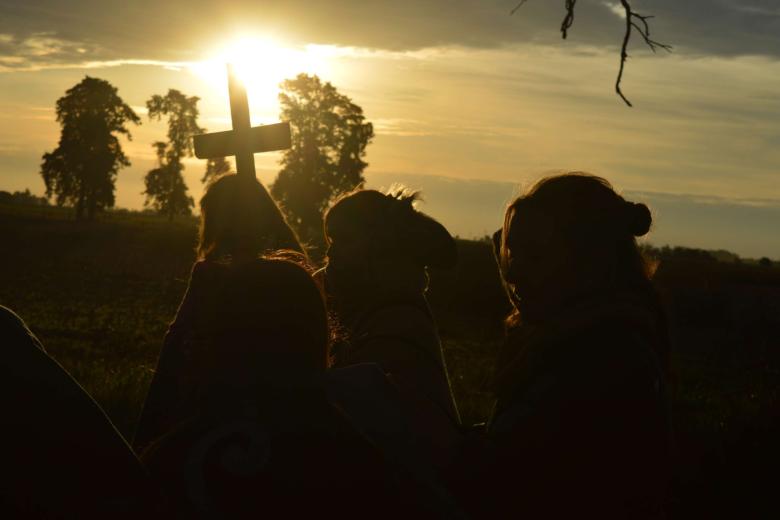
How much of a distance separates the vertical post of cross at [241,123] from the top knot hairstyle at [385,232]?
1.19 m

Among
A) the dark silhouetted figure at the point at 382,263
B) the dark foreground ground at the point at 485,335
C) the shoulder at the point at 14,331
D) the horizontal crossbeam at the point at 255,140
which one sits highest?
the horizontal crossbeam at the point at 255,140

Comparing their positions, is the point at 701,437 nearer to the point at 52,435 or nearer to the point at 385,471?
the point at 385,471

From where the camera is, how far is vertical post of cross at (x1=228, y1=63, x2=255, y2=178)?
498 cm

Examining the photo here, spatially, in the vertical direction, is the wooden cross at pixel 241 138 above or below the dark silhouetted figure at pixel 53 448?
above

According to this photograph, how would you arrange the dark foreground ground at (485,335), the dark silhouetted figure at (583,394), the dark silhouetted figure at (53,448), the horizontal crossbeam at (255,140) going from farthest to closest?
the dark foreground ground at (485,335) → the horizontal crossbeam at (255,140) → the dark silhouetted figure at (583,394) → the dark silhouetted figure at (53,448)

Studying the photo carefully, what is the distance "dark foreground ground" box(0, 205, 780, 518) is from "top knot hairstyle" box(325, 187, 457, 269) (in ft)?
3.35

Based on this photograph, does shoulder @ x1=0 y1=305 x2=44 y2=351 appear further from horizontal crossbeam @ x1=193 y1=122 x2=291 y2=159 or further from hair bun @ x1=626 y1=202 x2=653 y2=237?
horizontal crossbeam @ x1=193 y1=122 x2=291 y2=159

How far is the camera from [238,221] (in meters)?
4.79

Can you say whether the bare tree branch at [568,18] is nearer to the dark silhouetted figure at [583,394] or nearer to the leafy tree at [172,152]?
the dark silhouetted figure at [583,394]

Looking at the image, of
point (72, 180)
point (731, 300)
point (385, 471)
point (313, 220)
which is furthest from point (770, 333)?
point (72, 180)

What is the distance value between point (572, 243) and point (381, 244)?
131 centimetres

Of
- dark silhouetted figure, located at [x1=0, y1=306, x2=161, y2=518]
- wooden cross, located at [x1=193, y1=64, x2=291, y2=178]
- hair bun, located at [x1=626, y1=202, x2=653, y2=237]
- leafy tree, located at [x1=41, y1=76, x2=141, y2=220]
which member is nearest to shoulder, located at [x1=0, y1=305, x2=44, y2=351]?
dark silhouetted figure, located at [x1=0, y1=306, x2=161, y2=518]

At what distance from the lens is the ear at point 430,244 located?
3945 mm

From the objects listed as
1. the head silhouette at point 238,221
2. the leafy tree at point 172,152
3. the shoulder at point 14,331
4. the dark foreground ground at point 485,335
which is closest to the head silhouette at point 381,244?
the head silhouette at point 238,221
